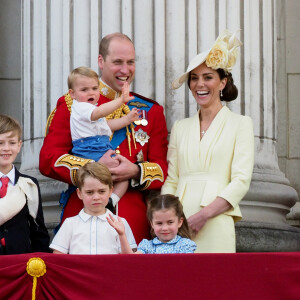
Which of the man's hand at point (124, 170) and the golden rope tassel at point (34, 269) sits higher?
the man's hand at point (124, 170)

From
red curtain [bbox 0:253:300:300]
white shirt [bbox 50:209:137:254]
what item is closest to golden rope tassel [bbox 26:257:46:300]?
red curtain [bbox 0:253:300:300]

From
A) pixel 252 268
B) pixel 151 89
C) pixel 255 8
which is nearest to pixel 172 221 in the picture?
pixel 252 268

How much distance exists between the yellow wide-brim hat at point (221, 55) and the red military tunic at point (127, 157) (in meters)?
0.40

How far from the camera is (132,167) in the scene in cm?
662

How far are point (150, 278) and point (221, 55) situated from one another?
72.7 inches

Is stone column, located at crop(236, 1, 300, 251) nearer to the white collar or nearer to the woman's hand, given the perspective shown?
the woman's hand

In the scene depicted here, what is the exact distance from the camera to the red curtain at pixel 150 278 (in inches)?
208

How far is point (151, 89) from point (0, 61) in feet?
6.14

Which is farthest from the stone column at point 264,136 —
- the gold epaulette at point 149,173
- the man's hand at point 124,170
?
the man's hand at point 124,170

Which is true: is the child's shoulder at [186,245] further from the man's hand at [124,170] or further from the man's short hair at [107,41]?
the man's short hair at [107,41]

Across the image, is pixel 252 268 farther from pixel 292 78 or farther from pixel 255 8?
pixel 292 78

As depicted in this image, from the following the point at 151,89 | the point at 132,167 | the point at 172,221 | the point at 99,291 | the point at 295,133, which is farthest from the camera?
the point at 295,133

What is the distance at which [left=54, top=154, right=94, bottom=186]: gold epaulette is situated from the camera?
6.49m

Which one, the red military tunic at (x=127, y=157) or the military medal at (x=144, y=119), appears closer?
the red military tunic at (x=127, y=157)
